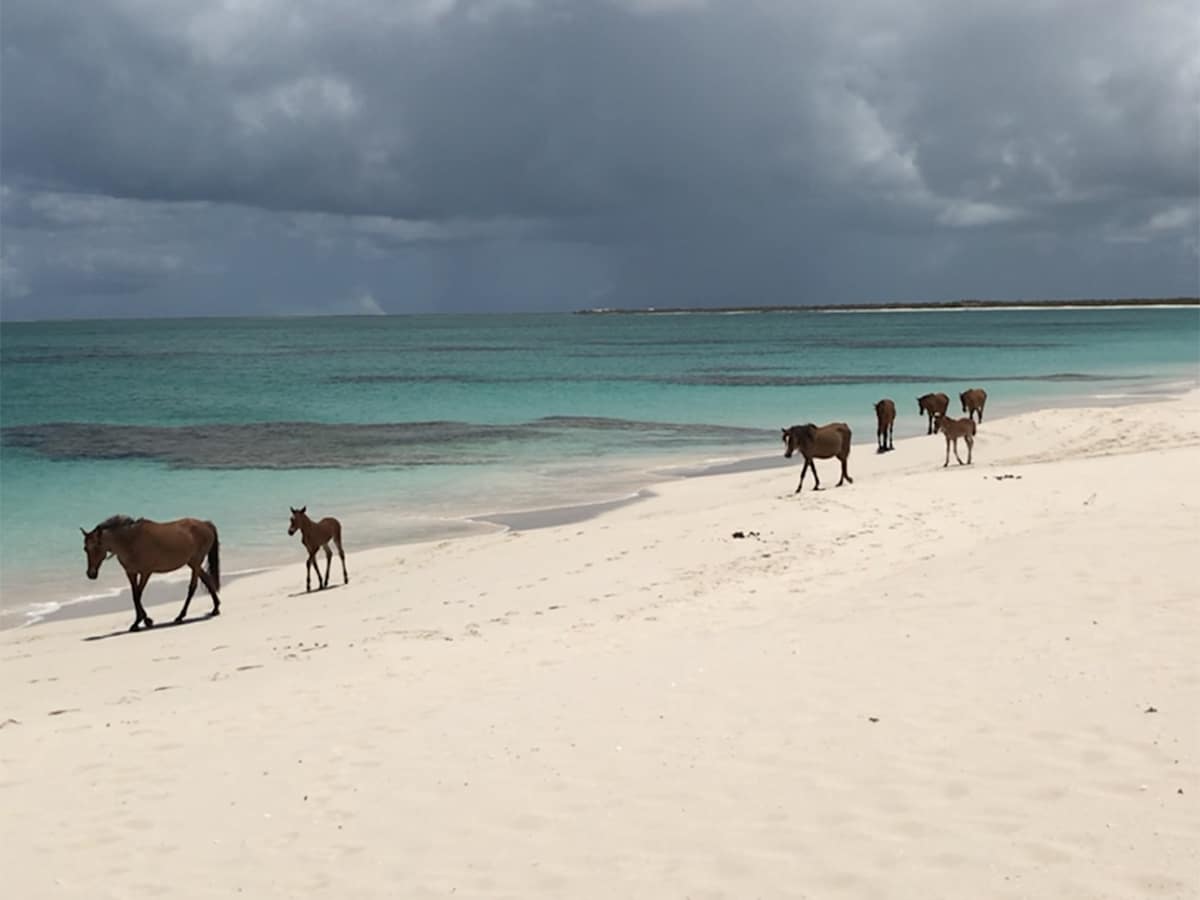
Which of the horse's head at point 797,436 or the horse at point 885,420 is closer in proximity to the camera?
the horse's head at point 797,436

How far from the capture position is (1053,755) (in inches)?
237

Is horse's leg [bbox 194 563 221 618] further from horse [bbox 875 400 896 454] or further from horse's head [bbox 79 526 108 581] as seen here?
horse [bbox 875 400 896 454]

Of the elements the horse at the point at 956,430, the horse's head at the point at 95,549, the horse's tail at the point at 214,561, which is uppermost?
the horse at the point at 956,430

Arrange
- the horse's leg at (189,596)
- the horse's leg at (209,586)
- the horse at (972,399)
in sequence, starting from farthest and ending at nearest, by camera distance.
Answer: the horse at (972,399) → the horse's leg at (209,586) → the horse's leg at (189,596)

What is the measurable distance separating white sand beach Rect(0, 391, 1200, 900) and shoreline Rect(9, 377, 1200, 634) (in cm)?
93

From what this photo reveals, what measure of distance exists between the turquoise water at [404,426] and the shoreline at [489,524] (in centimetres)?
40

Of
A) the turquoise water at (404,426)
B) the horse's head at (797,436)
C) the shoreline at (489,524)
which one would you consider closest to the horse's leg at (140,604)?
the shoreline at (489,524)

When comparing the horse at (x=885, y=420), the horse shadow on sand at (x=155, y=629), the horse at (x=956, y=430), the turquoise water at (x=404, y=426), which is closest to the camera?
the horse shadow on sand at (x=155, y=629)

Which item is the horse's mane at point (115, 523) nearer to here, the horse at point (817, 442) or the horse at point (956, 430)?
the horse at point (817, 442)

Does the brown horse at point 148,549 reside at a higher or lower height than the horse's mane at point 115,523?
lower

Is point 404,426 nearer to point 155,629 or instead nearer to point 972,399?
point 972,399

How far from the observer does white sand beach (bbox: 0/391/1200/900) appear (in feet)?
17.1

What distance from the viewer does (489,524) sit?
18734mm

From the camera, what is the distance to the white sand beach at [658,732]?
5211 mm
